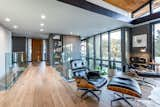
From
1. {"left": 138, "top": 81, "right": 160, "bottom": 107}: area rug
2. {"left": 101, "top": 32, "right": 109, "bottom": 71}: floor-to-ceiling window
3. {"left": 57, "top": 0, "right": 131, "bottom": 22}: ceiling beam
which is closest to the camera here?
{"left": 138, "top": 81, "right": 160, "bottom": 107}: area rug

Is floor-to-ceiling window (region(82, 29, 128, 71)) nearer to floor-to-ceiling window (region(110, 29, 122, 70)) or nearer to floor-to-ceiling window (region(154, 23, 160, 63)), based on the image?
floor-to-ceiling window (region(110, 29, 122, 70))

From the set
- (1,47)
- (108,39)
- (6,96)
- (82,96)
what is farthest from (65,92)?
(108,39)

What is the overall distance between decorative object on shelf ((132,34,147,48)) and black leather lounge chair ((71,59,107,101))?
4.34 meters

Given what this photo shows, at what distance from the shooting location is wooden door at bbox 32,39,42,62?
1639cm

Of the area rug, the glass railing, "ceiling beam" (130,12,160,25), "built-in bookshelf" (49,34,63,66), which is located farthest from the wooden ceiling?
"built-in bookshelf" (49,34,63,66)

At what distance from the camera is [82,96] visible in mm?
3779

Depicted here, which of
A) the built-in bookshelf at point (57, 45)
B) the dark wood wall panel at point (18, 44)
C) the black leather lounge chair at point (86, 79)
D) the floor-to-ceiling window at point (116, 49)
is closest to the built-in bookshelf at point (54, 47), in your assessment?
the built-in bookshelf at point (57, 45)

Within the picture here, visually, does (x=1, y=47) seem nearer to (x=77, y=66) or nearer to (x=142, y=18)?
(x=77, y=66)

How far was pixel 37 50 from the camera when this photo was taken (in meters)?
16.6

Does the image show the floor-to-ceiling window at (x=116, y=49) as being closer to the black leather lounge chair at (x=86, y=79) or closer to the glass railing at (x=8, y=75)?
the black leather lounge chair at (x=86, y=79)

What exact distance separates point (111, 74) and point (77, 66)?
2639mm

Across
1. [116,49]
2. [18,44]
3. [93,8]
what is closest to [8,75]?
[93,8]

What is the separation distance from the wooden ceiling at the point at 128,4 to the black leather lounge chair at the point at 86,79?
270 centimetres

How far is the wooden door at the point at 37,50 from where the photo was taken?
1639 cm
